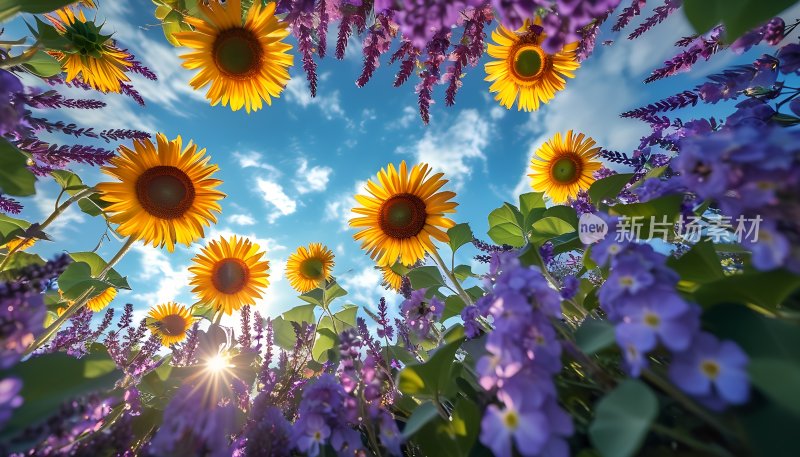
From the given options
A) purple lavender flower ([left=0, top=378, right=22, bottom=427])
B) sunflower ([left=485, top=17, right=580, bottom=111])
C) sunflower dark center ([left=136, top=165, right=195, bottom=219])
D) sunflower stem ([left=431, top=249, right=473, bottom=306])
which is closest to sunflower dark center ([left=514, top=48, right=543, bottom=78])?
sunflower ([left=485, top=17, right=580, bottom=111])

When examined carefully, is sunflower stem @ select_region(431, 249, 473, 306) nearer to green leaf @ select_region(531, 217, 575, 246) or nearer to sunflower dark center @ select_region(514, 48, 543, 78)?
green leaf @ select_region(531, 217, 575, 246)

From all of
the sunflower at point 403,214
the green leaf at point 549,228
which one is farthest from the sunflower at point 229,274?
the green leaf at point 549,228

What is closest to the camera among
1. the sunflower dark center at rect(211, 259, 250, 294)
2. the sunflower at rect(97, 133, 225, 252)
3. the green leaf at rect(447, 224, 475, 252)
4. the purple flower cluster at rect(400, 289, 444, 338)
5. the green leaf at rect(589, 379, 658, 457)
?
the green leaf at rect(589, 379, 658, 457)

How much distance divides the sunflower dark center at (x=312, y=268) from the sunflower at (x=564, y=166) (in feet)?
8.18

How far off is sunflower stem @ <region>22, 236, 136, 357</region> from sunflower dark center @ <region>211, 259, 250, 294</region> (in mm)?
851

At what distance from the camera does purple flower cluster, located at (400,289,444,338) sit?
76.6 inches

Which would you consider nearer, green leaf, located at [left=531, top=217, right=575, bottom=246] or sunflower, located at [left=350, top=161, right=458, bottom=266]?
green leaf, located at [left=531, top=217, right=575, bottom=246]

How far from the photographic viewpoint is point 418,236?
2879mm

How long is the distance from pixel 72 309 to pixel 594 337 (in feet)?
7.63

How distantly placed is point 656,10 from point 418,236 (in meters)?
2.16

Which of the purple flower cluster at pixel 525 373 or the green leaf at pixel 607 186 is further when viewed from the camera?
the green leaf at pixel 607 186

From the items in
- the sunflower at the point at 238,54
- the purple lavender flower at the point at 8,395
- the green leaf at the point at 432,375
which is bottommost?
the green leaf at the point at 432,375

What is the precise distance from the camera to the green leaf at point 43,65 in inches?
72.2

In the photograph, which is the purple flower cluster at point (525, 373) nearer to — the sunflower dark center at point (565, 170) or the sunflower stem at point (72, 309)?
the sunflower stem at point (72, 309)
